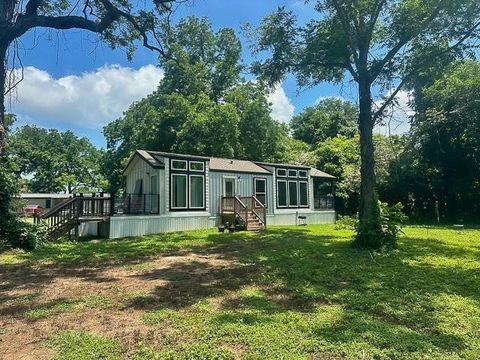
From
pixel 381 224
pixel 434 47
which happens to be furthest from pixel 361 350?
pixel 434 47

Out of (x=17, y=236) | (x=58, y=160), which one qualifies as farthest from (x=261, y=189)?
(x=58, y=160)

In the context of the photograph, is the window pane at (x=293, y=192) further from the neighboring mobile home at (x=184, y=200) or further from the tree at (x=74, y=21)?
the tree at (x=74, y=21)

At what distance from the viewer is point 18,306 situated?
206 inches

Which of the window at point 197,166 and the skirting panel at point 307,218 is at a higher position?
the window at point 197,166

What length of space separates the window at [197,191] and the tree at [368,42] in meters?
6.30

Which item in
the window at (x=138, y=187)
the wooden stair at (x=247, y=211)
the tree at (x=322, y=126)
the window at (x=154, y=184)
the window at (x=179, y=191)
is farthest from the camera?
the tree at (x=322, y=126)

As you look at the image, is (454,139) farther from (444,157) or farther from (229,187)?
(229,187)

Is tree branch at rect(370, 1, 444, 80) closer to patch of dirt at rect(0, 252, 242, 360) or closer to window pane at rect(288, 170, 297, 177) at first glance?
patch of dirt at rect(0, 252, 242, 360)

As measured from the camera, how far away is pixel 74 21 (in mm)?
12523

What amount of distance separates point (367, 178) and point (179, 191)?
8.64m

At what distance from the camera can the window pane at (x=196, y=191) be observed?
17094mm

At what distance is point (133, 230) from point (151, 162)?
10.2 feet

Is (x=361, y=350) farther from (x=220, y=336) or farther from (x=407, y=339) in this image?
(x=220, y=336)

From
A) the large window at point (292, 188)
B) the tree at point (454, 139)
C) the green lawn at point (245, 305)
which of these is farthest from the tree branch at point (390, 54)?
the tree at point (454, 139)
